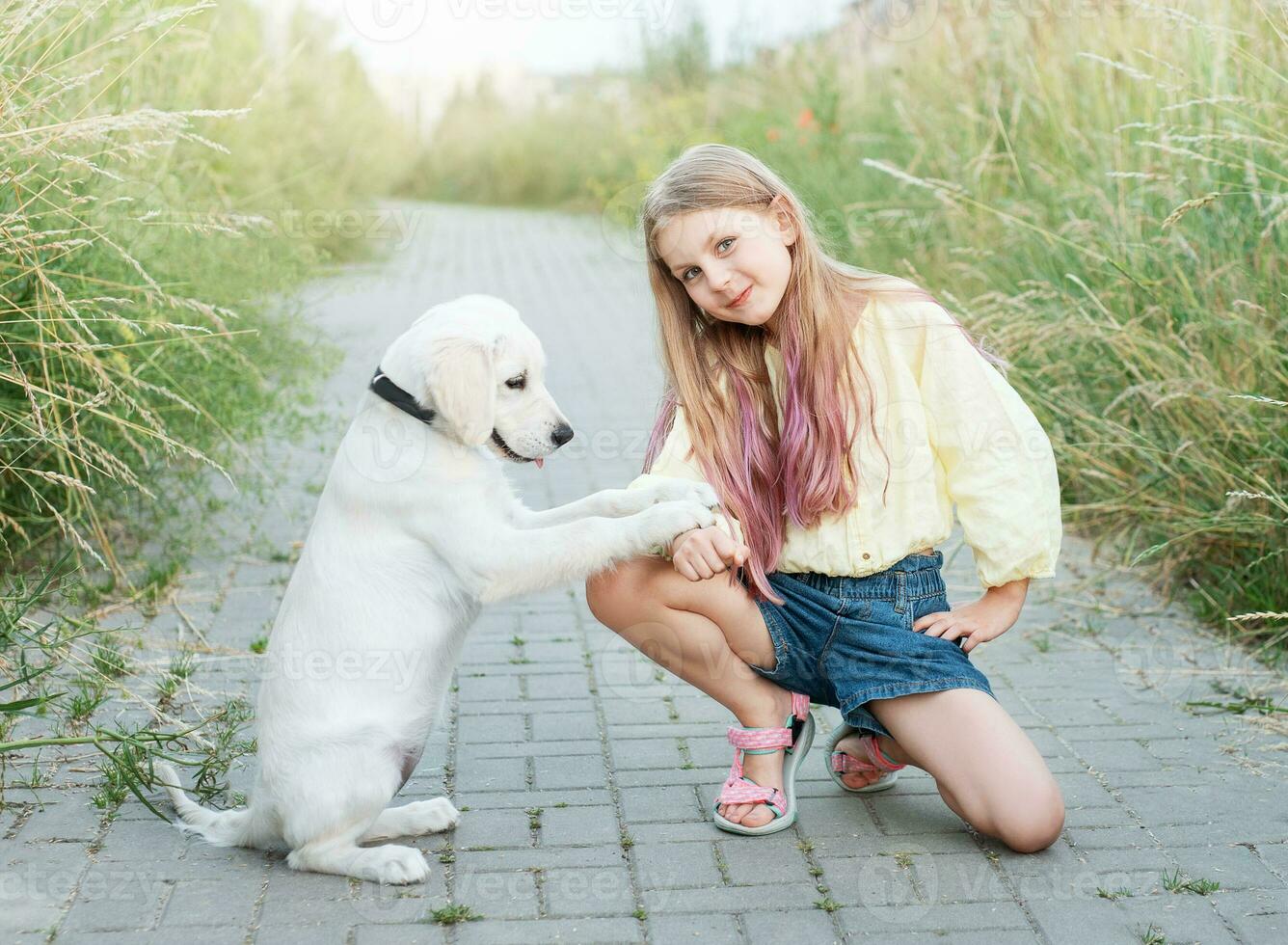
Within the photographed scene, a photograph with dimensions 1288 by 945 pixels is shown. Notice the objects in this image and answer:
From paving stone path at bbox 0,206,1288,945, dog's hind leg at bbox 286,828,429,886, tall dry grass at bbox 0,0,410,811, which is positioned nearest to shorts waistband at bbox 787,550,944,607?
paving stone path at bbox 0,206,1288,945

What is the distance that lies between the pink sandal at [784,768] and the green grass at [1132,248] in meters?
1.22

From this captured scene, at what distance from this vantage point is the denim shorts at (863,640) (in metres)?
3.10

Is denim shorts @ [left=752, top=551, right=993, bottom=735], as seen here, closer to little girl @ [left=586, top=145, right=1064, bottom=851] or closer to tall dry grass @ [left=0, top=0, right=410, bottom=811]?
little girl @ [left=586, top=145, right=1064, bottom=851]

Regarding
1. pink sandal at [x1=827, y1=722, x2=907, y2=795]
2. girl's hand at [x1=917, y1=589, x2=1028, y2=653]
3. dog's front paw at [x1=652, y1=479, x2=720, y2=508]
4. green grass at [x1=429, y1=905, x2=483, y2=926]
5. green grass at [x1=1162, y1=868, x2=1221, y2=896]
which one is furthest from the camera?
pink sandal at [x1=827, y1=722, x2=907, y2=795]

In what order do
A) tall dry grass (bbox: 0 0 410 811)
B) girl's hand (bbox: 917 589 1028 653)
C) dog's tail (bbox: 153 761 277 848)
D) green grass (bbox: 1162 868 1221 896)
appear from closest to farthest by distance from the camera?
green grass (bbox: 1162 868 1221 896) → dog's tail (bbox: 153 761 277 848) → girl's hand (bbox: 917 589 1028 653) → tall dry grass (bbox: 0 0 410 811)

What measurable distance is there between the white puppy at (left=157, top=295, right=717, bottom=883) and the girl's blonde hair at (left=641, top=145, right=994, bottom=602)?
11.2 inches

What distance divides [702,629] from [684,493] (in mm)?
376

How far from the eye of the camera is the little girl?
3145 mm

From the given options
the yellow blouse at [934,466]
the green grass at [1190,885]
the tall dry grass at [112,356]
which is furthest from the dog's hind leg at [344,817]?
the green grass at [1190,885]

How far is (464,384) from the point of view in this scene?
9.53ft

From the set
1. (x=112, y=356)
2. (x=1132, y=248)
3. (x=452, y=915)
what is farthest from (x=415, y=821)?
(x=1132, y=248)

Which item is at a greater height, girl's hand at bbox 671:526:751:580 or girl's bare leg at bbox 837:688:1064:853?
girl's hand at bbox 671:526:751:580

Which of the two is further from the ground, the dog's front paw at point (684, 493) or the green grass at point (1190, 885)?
the dog's front paw at point (684, 493)

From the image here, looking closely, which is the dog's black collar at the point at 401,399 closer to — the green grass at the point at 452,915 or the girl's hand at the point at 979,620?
the green grass at the point at 452,915
